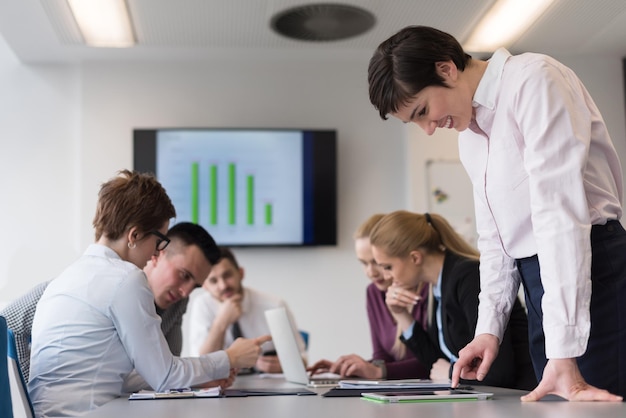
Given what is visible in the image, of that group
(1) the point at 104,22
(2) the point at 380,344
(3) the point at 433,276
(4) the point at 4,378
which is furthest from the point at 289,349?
(1) the point at 104,22

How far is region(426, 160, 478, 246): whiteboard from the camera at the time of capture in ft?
16.1

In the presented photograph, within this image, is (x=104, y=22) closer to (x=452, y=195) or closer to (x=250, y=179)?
(x=250, y=179)

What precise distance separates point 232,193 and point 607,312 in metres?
3.57

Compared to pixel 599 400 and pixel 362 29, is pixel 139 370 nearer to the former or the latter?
pixel 599 400

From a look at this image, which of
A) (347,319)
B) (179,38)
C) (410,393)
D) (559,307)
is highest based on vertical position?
(179,38)

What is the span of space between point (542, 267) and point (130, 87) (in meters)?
3.98

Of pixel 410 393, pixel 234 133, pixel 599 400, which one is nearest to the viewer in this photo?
pixel 599 400

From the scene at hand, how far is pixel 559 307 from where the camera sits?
129cm

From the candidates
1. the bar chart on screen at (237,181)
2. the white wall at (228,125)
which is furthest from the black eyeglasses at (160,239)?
the white wall at (228,125)

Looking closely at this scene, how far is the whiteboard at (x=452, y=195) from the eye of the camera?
491cm

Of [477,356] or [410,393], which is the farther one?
[477,356]

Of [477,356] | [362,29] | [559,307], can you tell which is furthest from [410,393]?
[362,29]

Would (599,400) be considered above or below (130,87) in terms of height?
below

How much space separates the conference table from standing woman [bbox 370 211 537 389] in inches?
32.2
